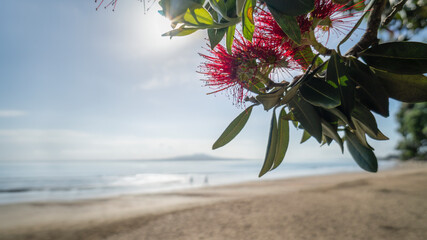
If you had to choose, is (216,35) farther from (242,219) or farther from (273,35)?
(242,219)

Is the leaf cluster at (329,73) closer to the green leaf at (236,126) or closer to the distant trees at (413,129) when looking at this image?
the green leaf at (236,126)

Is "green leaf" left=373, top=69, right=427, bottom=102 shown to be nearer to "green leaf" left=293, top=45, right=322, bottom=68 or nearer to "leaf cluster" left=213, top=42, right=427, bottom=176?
"leaf cluster" left=213, top=42, right=427, bottom=176

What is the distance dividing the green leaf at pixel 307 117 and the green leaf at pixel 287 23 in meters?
0.10

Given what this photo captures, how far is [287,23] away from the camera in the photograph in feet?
1.21

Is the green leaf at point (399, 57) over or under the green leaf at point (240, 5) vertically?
under

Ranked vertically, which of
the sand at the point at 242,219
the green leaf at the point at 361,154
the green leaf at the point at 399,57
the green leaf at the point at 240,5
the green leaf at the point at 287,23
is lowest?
the sand at the point at 242,219

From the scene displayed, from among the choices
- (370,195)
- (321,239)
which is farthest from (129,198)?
(370,195)

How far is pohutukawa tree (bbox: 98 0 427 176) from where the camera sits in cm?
37

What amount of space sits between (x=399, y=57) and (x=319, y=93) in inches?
6.4

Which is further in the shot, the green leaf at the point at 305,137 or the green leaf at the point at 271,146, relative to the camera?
the green leaf at the point at 305,137

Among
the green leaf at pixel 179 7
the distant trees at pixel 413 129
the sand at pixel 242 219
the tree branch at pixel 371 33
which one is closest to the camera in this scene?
the green leaf at pixel 179 7

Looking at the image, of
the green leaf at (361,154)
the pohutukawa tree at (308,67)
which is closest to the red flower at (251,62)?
the pohutukawa tree at (308,67)

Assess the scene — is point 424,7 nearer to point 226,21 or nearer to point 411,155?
point 226,21

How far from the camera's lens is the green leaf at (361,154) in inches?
20.2
